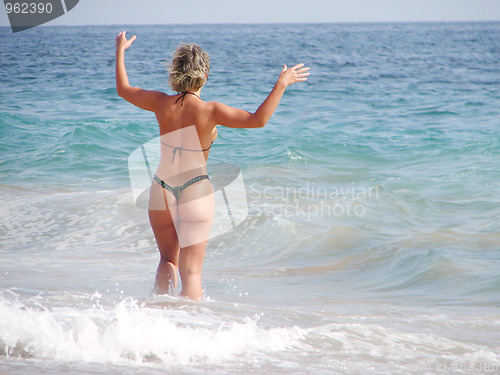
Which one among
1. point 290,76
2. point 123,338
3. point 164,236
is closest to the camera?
point 123,338

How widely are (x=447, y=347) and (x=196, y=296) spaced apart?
1.62 metres

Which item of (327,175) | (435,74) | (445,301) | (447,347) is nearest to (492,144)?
(327,175)

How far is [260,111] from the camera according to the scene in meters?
3.21

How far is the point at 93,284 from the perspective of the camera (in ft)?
15.6

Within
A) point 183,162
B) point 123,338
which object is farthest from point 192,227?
point 123,338

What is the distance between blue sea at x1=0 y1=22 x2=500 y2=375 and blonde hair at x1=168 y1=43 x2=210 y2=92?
1.37 meters

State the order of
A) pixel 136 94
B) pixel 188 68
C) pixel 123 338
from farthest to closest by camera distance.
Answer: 1. pixel 136 94
2. pixel 188 68
3. pixel 123 338

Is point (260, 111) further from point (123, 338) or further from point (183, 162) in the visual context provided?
point (123, 338)

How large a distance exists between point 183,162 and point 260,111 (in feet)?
2.21

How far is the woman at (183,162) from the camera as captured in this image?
345 centimetres

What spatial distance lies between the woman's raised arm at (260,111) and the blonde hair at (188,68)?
8.3 inches

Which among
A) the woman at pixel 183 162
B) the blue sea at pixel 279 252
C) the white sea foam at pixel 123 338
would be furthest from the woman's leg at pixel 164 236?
the white sea foam at pixel 123 338

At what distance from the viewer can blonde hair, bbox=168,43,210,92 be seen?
3.43 metres

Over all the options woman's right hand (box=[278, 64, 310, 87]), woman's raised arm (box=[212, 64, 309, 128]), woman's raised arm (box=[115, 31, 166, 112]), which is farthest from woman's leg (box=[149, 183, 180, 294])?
woman's right hand (box=[278, 64, 310, 87])
